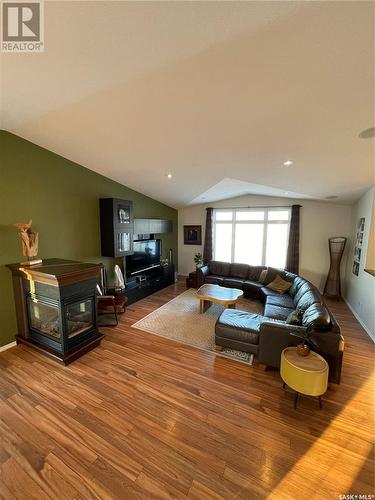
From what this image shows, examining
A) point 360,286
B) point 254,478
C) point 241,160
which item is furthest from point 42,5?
point 360,286

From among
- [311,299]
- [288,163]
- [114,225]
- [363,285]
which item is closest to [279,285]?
[363,285]

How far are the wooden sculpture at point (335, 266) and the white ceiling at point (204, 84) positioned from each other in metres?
2.19

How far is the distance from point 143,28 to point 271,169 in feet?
8.78

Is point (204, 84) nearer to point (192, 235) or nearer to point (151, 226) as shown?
point (151, 226)

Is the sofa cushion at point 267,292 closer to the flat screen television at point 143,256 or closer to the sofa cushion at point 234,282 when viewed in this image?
the sofa cushion at point 234,282

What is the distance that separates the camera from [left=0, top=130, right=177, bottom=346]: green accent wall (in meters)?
2.81

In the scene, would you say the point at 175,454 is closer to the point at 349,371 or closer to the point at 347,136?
the point at 349,371

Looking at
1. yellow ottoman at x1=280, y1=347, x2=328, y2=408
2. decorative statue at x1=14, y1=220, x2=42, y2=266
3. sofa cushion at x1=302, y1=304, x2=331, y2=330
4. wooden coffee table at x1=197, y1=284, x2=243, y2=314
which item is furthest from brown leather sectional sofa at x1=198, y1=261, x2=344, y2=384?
decorative statue at x1=14, y1=220, x2=42, y2=266

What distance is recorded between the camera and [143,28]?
4.23 ft

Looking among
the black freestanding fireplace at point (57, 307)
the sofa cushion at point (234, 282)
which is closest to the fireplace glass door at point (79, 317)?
the black freestanding fireplace at point (57, 307)

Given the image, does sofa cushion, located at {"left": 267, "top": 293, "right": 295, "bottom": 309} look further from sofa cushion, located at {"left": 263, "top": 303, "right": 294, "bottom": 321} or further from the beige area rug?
the beige area rug

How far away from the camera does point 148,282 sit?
206 inches

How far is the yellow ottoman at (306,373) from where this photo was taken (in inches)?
75.5

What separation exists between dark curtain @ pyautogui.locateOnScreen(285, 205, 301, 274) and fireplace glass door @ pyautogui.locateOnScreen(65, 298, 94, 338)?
5.04 meters
